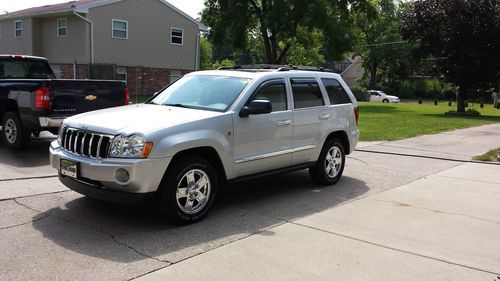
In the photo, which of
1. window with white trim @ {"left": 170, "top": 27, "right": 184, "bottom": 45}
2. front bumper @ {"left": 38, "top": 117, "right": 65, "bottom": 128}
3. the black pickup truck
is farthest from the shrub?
front bumper @ {"left": 38, "top": 117, "right": 65, "bottom": 128}

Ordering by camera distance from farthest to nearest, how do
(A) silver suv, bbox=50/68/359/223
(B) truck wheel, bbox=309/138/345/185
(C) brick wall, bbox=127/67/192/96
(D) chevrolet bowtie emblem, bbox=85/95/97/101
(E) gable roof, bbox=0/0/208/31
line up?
1. (C) brick wall, bbox=127/67/192/96
2. (E) gable roof, bbox=0/0/208/31
3. (D) chevrolet bowtie emblem, bbox=85/95/97/101
4. (B) truck wheel, bbox=309/138/345/185
5. (A) silver suv, bbox=50/68/359/223

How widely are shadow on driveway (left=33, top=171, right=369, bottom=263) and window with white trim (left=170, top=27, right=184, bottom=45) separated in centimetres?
2697

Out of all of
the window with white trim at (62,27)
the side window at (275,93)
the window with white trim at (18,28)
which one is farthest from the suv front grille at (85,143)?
the window with white trim at (18,28)

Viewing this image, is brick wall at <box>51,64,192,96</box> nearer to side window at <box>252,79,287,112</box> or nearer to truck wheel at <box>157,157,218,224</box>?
side window at <box>252,79,287,112</box>

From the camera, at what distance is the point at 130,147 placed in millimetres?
5141

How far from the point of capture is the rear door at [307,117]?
7.03 meters

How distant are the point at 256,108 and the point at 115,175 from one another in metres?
1.86

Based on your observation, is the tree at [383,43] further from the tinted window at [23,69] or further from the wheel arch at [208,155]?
the wheel arch at [208,155]

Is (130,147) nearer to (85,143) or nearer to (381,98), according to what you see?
(85,143)

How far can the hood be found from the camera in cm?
529

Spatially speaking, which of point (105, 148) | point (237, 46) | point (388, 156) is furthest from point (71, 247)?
point (237, 46)

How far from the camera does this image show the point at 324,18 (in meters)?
29.4

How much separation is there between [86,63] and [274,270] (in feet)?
89.3

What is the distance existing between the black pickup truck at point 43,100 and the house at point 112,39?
1869 centimetres
